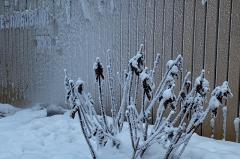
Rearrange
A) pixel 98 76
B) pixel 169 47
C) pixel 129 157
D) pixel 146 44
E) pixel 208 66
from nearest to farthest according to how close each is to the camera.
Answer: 1. pixel 98 76
2. pixel 129 157
3. pixel 208 66
4. pixel 169 47
5. pixel 146 44

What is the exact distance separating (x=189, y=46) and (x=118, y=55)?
47.5 inches

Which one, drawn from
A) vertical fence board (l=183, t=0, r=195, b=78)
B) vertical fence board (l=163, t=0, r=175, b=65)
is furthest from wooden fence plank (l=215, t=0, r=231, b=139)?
vertical fence board (l=163, t=0, r=175, b=65)

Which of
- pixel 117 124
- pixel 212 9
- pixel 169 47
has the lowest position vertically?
pixel 117 124

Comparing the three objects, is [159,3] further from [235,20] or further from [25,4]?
[25,4]

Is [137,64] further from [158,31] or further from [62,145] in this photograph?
[158,31]

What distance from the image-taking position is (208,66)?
4.08 m

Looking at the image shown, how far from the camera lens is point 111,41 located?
5.29 meters

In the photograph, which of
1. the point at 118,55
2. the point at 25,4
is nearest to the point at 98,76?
the point at 118,55

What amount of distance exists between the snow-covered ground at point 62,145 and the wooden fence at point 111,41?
2.01ft

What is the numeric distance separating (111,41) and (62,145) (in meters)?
1.91

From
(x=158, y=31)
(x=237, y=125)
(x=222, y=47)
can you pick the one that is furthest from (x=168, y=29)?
(x=237, y=125)

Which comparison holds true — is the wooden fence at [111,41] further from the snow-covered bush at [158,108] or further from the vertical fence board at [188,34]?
the snow-covered bush at [158,108]

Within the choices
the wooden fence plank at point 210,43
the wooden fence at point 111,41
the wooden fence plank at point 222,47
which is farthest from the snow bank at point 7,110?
the wooden fence plank at point 222,47

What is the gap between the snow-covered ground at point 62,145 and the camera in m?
3.16
